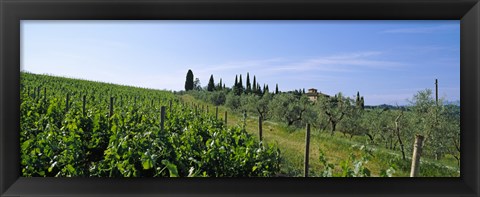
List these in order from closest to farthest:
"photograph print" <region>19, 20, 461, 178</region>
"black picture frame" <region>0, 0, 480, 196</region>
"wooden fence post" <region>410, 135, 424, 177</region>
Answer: "black picture frame" <region>0, 0, 480, 196</region> → "wooden fence post" <region>410, 135, 424, 177</region> → "photograph print" <region>19, 20, 461, 178</region>

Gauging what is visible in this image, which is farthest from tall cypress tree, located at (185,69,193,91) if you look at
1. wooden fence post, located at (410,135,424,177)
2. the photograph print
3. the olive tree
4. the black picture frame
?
the olive tree

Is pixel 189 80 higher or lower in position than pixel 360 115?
higher

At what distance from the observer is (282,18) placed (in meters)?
1.55

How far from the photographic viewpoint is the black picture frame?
1.49 m

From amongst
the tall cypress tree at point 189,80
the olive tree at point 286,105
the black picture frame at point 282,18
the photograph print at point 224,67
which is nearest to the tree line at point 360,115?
the olive tree at point 286,105

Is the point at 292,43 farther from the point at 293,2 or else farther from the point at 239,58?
the point at 293,2

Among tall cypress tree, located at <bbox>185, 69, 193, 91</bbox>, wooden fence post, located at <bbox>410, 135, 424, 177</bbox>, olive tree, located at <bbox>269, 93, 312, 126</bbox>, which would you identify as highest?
tall cypress tree, located at <bbox>185, 69, 193, 91</bbox>

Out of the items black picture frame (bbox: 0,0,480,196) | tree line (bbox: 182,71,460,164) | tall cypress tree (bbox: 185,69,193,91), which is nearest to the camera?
black picture frame (bbox: 0,0,480,196)

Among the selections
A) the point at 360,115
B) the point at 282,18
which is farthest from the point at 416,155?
the point at 360,115

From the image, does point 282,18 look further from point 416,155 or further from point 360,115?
point 360,115

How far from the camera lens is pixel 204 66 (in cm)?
260

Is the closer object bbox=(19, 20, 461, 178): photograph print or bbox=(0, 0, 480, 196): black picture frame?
bbox=(0, 0, 480, 196): black picture frame

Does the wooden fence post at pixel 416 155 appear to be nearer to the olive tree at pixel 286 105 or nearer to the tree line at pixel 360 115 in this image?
the tree line at pixel 360 115

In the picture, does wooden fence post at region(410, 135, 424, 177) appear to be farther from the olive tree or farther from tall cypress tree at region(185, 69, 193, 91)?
the olive tree
